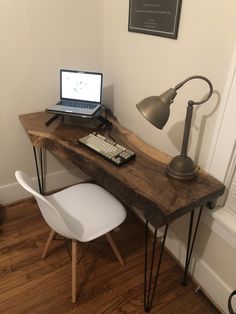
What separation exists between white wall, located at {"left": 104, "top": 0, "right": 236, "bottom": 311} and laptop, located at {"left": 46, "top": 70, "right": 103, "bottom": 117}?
0.21m

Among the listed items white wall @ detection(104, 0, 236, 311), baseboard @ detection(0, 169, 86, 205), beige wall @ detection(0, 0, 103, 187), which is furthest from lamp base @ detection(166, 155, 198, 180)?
baseboard @ detection(0, 169, 86, 205)

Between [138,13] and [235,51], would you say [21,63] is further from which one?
[235,51]

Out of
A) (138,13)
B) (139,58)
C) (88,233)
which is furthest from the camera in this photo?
(139,58)

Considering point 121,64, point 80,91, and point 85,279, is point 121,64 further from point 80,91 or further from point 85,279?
point 85,279

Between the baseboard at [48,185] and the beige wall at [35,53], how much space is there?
68 millimetres

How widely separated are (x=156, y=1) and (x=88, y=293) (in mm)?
1645

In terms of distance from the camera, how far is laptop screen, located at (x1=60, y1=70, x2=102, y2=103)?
6.05ft

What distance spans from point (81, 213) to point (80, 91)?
87cm

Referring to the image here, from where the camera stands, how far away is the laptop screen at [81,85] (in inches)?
72.6

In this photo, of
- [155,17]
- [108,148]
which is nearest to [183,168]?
[108,148]

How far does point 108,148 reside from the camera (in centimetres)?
152

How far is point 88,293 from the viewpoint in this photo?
5.08ft

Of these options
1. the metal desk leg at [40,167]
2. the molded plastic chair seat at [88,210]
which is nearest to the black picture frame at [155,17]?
the molded plastic chair seat at [88,210]

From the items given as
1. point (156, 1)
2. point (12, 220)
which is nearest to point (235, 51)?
point (156, 1)
